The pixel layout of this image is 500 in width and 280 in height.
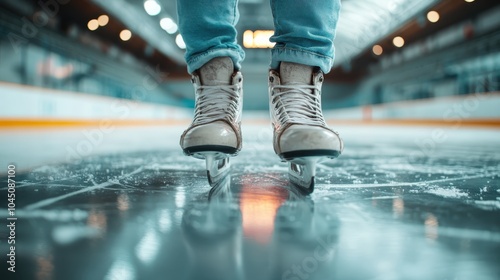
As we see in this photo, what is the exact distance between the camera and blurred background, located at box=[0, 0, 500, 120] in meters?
5.77

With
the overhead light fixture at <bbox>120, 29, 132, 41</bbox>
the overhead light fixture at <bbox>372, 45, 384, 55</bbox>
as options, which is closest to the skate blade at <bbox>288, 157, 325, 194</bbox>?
the overhead light fixture at <bbox>120, 29, 132, 41</bbox>

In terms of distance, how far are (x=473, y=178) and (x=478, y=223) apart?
50 centimetres

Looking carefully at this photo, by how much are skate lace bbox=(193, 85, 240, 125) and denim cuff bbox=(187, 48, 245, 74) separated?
0.05m

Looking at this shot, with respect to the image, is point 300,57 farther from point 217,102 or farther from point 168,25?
point 168,25

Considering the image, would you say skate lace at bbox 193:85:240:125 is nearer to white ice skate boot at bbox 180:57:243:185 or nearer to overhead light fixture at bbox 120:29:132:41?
white ice skate boot at bbox 180:57:243:185

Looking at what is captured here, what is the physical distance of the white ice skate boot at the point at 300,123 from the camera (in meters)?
0.73

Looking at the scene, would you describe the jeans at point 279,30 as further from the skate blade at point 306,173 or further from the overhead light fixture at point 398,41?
the overhead light fixture at point 398,41

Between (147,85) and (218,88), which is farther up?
(147,85)

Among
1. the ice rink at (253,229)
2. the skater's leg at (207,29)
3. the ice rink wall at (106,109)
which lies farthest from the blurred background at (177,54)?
→ the ice rink at (253,229)

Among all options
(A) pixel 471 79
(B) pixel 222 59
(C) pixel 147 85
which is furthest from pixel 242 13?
(B) pixel 222 59

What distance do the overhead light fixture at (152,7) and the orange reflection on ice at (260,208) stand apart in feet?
35.2

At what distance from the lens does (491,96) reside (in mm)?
5613

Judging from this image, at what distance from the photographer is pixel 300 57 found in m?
0.85

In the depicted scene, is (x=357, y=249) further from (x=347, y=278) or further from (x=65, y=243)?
(x=65, y=243)
